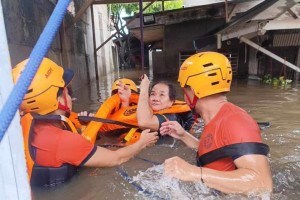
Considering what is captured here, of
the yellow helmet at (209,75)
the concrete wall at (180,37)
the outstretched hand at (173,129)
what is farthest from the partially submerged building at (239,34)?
the yellow helmet at (209,75)

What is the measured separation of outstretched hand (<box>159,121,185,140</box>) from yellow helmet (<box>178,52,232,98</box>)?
0.86m

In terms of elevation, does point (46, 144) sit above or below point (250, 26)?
below

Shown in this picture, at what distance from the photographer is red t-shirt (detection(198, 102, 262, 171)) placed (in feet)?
5.98

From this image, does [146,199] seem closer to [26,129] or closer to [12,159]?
[26,129]

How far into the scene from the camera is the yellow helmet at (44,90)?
233cm

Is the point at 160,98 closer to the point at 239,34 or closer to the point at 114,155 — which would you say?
the point at 114,155

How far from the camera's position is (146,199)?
8.04 feet

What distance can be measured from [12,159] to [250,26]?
9.06m

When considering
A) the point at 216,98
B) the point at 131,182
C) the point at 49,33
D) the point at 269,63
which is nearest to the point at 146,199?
the point at 131,182

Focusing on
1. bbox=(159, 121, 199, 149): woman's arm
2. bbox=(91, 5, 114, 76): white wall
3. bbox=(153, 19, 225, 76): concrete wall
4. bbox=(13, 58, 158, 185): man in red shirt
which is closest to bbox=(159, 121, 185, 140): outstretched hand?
bbox=(159, 121, 199, 149): woman's arm

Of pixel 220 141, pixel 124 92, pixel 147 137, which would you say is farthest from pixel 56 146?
pixel 124 92

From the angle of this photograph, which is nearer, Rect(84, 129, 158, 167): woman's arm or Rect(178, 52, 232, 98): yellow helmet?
Rect(178, 52, 232, 98): yellow helmet

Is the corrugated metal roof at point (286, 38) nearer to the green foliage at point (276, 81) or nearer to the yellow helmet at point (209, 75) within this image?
the green foliage at point (276, 81)

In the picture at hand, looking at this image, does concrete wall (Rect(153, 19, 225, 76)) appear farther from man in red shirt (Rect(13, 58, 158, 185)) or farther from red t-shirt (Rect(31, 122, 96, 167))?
red t-shirt (Rect(31, 122, 96, 167))
